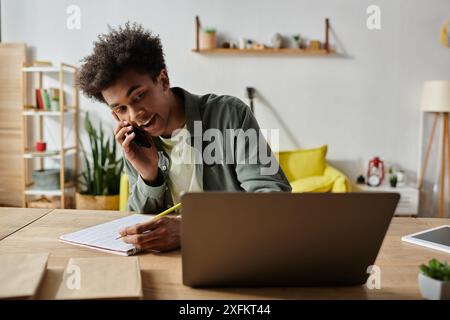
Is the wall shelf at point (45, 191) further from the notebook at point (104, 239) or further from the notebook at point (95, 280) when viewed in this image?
the notebook at point (95, 280)

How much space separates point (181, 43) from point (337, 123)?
62.7 inches

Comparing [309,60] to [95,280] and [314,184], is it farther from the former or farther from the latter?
[95,280]

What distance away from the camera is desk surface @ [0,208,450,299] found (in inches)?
30.2

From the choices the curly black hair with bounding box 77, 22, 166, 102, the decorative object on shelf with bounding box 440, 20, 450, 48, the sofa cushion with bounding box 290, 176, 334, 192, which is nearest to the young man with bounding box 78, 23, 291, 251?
the curly black hair with bounding box 77, 22, 166, 102

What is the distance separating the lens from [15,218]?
4.26ft

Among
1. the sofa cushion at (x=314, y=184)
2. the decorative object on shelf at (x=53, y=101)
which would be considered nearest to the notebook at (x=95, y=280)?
the sofa cushion at (x=314, y=184)

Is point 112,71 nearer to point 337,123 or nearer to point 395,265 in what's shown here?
point 395,265

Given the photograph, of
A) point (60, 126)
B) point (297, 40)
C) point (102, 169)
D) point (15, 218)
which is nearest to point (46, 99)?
point (60, 126)

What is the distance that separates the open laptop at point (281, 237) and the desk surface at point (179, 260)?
25 mm

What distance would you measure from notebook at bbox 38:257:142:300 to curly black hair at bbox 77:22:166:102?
0.65 m

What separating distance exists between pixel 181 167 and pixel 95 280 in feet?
2.72

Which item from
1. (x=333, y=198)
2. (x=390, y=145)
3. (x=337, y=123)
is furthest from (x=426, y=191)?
(x=333, y=198)

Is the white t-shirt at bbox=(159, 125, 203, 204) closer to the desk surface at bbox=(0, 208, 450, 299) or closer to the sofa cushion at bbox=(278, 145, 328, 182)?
the desk surface at bbox=(0, 208, 450, 299)

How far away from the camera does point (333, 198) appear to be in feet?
2.32
